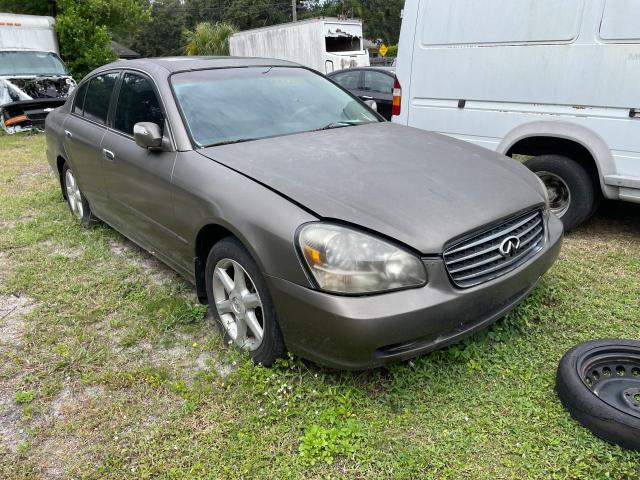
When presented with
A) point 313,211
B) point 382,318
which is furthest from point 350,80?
point 382,318

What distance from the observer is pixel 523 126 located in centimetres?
414

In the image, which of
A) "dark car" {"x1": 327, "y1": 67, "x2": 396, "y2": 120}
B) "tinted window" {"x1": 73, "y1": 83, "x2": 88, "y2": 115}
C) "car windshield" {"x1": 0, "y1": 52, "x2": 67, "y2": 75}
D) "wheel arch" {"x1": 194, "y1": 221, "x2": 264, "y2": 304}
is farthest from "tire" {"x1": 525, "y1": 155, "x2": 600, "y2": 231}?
"car windshield" {"x1": 0, "y1": 52, "x2": 67, "y2": 75}

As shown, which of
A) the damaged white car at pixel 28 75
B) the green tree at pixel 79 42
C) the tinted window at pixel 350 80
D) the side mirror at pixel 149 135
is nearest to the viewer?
the side mirror at pixel 149 135

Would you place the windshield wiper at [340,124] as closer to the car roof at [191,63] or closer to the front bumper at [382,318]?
the car roof at [191,63]

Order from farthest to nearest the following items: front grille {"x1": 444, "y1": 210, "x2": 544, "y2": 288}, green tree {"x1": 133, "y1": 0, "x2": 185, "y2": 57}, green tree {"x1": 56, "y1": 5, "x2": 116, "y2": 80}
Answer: green tree {"x1": 133, "y1": 0, "x2": 185, "y2": 57}, green tree {"x1": 56, "y1": 5, "x2": 116, "y2": 80}, front grille {"x1": 444, "y1": 210, "x2": 544, "y2": 288}

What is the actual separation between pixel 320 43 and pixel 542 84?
47.2ft

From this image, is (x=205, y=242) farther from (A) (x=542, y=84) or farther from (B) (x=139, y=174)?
(A) (x=542, y=84)

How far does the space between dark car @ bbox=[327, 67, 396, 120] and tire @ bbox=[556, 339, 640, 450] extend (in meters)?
7.49

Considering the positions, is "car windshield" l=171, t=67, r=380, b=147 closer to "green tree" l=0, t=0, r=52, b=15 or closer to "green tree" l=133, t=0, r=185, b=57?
"green tree" l=0, t=0, r=52, b=15

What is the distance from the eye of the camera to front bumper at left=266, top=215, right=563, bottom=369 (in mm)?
2092

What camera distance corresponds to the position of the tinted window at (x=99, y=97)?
4043mm

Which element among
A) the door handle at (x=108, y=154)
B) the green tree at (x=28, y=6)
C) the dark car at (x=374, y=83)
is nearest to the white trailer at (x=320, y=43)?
the dark car at (x=374, y=83)

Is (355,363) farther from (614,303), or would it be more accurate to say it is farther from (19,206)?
(19,206)

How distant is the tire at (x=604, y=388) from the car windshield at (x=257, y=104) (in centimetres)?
207
